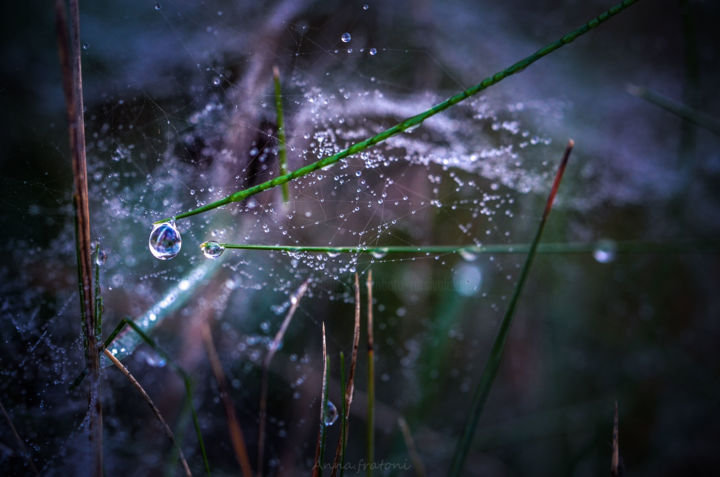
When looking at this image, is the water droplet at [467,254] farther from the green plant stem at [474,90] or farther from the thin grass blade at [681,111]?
the thin grass blade at [681,111]

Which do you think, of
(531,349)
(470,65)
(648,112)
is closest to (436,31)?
(470,65)

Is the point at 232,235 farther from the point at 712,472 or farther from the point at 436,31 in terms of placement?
the point at 712,472

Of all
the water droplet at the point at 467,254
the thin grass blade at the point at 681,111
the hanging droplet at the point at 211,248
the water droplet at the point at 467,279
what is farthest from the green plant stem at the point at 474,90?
the water droplet at the point at 467,279

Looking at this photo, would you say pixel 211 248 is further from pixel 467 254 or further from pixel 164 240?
pixel 467 254

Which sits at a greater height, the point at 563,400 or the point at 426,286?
the point at 426,286

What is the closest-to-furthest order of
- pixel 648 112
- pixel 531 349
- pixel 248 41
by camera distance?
pixel 248 41, pixel 531 349, pixel 648 112
